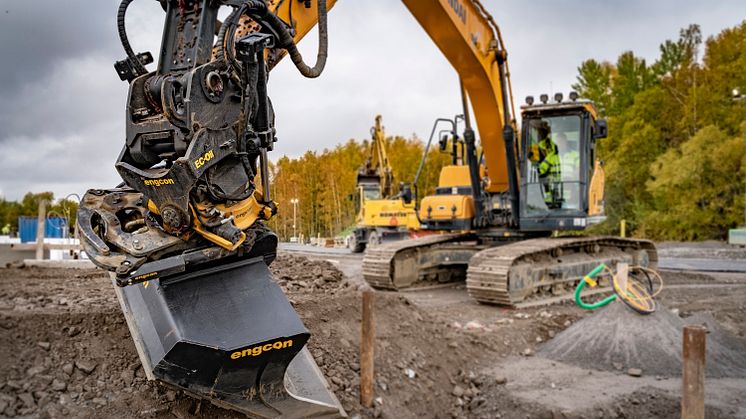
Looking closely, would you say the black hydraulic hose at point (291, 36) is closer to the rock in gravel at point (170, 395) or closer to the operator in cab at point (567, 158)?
the rock in gravel at point (170, 395)

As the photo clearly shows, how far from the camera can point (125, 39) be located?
3832 millimetres

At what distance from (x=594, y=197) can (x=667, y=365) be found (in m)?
4.47

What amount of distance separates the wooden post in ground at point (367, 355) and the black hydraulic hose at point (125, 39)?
2.30 meters

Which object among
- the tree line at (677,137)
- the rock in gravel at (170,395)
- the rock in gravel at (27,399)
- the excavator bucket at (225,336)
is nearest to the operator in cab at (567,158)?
the excavator bucket at (225,336)

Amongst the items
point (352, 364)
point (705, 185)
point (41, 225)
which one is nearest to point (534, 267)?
point (352, 364)

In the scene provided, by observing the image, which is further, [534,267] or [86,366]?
[534,267]

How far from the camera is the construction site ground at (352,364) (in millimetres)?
3895

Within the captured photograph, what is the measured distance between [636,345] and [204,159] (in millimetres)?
4803

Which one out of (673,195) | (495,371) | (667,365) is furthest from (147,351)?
(673,195)

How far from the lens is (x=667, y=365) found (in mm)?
5805

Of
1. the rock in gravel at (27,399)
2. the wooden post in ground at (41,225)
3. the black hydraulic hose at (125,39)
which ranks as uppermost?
the black hydraulic hose at (125,39)

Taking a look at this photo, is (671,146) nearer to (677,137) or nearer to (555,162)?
(677,137)

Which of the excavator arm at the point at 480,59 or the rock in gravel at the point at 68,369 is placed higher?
the excavator arm at the point at 480,59

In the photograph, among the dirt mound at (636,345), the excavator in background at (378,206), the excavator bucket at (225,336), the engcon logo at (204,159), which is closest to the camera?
the engcon logo at (204,159)
